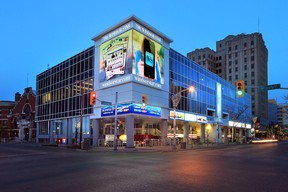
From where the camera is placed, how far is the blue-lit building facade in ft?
145

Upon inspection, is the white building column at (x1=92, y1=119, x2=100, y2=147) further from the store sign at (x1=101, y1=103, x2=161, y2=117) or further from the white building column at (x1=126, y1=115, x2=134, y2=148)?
the white building column at (x1=126, y1=115, x2=134, y2=148)

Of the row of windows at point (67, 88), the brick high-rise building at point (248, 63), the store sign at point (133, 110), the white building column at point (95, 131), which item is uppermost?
the brick high-rise building at point (248, 63)

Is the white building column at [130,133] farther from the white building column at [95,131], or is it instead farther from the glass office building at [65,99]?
the glass office building at [65,99]

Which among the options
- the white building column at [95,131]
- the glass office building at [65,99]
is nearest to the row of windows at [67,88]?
the glass office building at [65,99]

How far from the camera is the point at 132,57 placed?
43.2 meters

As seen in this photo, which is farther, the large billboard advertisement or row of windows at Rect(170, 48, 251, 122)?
row of windows at Rect(170, 48, 251, 122)

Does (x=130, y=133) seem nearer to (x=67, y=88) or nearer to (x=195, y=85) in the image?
(x=67, y=88)

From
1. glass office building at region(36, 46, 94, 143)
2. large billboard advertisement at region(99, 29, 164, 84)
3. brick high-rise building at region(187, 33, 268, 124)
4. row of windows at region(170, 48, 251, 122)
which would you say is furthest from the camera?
brick high-rise building at region(187, 33, 268, 124)

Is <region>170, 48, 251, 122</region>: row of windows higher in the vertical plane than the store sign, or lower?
higher

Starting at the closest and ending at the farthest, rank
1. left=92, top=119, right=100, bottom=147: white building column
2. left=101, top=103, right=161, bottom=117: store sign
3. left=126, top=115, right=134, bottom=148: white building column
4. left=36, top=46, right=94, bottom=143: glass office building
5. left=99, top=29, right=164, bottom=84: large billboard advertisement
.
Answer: left=101, top=103, right=161, bottom=117: store sign, left=126, top=115, right=134, bottom=148: white building column, left=99, top=29, right=164, bottom=84: large billboard advertisement, left=92, top=119, right=100, bottom=147: white building column, left=36, top=46, right=94, bottom=143: glass office building

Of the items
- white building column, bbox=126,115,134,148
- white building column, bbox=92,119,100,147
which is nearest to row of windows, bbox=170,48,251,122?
white building column, bbox=126,115,134,148

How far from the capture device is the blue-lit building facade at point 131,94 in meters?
44.3

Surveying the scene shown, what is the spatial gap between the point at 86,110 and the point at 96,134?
17.8 feet

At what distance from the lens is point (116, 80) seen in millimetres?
45719
